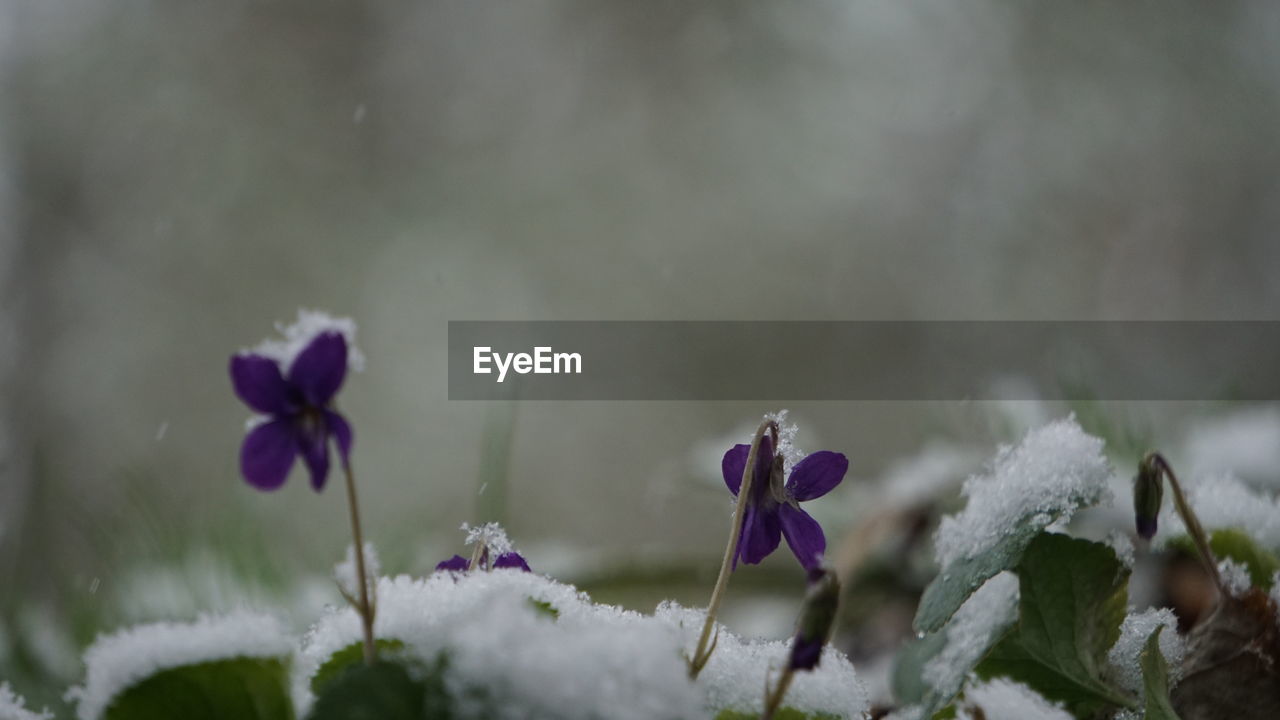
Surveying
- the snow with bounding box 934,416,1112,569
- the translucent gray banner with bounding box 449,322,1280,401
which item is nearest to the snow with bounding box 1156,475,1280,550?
the snow with bounding box 934,416,1112,569

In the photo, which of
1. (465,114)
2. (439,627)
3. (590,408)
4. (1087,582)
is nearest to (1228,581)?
(1087,582)

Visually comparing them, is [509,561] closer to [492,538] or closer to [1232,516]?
[492,538]

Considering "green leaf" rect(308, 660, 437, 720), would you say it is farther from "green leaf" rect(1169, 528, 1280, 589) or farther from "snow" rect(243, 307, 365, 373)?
"green leaf" rect(1169, 528, 1280, 589)

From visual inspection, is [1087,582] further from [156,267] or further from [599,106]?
[156,267]

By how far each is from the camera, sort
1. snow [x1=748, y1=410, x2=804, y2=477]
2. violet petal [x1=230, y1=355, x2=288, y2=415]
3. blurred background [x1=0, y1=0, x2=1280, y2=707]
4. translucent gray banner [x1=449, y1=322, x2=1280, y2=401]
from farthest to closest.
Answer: blurred background [x1=0, y1=0, x2=1280, y2=707], translucent gray banner [x1=449, y1=322, x2=1280, y2=401], snow [x1=748, y1=410, x2=804, y2=477], violet petal [x1=230, y1=355, x2=288, y2=415]

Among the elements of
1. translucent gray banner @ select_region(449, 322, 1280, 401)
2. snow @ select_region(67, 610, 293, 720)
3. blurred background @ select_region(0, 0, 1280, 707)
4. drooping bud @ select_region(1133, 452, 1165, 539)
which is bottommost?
snow @ select_region(67, 610, 293, 720)

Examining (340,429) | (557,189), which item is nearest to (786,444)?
(340,429)

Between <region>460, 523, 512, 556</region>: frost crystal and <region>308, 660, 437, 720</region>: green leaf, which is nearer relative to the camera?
<region>308, 660, 437, 720</region>: green leaf

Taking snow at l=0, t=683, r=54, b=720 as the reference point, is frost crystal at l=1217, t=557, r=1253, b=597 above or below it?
above
